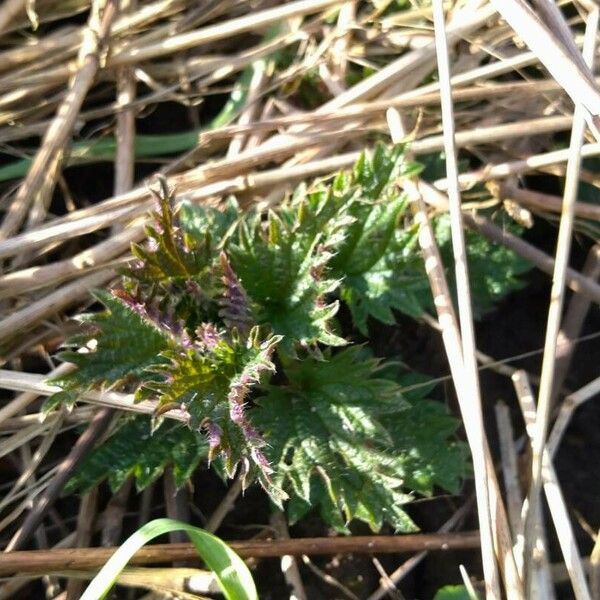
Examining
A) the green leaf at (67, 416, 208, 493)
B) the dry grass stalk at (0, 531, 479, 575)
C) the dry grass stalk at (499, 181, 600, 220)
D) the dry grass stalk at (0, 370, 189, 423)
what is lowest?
the dry grass stalk at (0, 531, 479, 575)

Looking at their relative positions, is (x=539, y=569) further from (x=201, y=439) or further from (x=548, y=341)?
(x=201, y=439)

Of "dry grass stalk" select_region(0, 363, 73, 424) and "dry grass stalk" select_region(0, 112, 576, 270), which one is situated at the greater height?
"dry grass stalk" select_region(0, 112, 576, 270)

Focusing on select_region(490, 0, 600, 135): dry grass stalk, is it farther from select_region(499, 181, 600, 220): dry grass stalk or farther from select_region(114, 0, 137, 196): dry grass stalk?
select_region(114, 0, 137, 196): dry grass stalk

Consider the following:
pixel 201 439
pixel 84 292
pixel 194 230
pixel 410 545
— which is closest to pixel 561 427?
pixel 410 545

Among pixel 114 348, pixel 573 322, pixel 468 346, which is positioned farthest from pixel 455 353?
pixel 114 348

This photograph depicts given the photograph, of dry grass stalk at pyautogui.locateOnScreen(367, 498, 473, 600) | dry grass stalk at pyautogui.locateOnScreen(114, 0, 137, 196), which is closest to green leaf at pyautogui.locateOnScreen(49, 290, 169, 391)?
dry grass stalk at pyautogui.locateOnScreen(114, 0, 137, 196)

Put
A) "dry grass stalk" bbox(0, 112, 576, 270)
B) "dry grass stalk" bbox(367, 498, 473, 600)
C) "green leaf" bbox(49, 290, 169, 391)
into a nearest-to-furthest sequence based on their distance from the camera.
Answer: "green leaf" bbox(49, 290, 169, 391) < "dry grass stalk" bbox(367, 498, 473, 600) < "dry grass stalk" bbox(0, 112, 576, 270)

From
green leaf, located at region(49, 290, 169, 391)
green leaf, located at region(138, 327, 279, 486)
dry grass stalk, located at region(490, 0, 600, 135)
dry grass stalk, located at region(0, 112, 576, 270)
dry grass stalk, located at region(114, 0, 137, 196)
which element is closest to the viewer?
dry grass stalk, located at region(490, 0, 600, 135)
